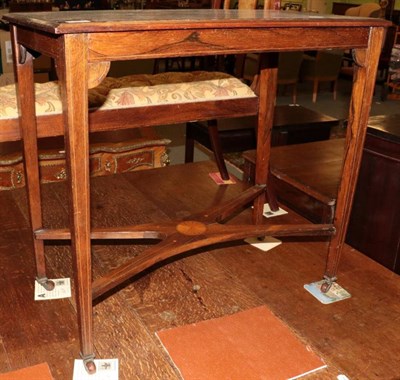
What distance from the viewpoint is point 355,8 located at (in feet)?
25.1

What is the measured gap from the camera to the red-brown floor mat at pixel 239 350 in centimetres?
122

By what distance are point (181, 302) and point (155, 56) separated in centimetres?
74

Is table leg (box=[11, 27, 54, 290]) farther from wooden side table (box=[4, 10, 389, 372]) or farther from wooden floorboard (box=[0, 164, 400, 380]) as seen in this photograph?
wooden floorboard (box=[0, 164, 400, 380])

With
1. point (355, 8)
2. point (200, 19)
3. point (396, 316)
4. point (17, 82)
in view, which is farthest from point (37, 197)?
point (355, 8)

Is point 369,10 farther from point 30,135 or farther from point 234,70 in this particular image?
point 30,135

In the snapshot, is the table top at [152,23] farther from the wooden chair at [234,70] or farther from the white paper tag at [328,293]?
the white paper tag at [328,293]

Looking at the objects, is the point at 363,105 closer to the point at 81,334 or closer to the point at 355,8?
the point at 81,334

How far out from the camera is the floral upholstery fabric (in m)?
1.41

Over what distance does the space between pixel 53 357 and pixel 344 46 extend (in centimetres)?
104

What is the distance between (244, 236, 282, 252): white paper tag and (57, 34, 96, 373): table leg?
79 centimetres

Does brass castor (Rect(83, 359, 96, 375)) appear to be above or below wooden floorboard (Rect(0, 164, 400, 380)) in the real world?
above

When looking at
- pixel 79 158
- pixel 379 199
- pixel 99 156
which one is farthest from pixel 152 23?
pixel 99 156

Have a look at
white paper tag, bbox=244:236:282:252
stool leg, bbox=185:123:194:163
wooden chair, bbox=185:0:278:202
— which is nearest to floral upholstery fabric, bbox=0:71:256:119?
wooden chair, bbox=185:0:278:202

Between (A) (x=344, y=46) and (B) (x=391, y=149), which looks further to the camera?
(B) (x=391, y=149)
